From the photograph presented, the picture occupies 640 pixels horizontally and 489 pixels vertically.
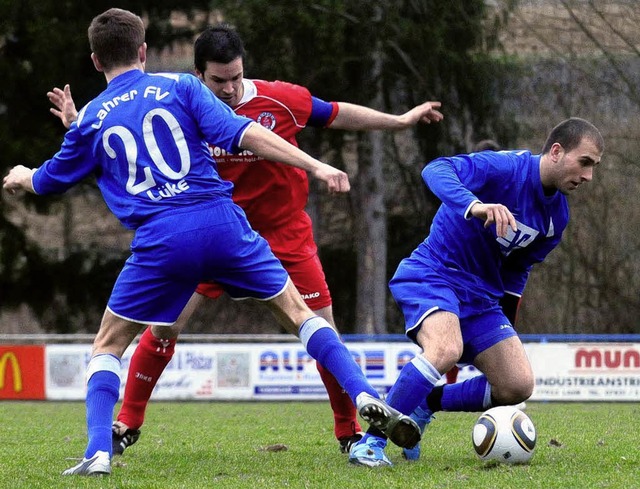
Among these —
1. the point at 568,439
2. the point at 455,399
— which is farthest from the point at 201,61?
the point at 568,439

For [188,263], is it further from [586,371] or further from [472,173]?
[586,371]

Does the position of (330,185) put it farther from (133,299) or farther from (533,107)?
(533,107)

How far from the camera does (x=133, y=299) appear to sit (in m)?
5.43

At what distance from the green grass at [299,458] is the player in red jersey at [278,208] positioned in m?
0.28

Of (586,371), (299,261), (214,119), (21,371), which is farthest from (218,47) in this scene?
(21,371)

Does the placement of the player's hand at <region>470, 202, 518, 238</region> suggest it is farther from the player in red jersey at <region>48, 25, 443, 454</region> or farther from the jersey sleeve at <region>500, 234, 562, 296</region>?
the player in red jersey at <region>48, 25, 443, 454</region>

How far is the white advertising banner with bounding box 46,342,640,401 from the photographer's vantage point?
1606 cm

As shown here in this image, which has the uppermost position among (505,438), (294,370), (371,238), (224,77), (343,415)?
(224,77)

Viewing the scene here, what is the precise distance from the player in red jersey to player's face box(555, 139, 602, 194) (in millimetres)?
899

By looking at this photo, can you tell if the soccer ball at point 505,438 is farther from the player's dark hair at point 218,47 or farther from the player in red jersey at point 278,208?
the player's dark hair at point 218,47

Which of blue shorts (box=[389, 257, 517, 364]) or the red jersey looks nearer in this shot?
blue shorts (box=[389, 257, 517, 364])

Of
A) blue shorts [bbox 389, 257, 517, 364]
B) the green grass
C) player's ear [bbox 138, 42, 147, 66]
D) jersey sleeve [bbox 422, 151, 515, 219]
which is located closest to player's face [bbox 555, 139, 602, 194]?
jersey sleeve [bbox 422, 151, 515, 219]

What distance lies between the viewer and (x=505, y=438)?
231 inches

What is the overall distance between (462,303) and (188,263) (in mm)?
1689
